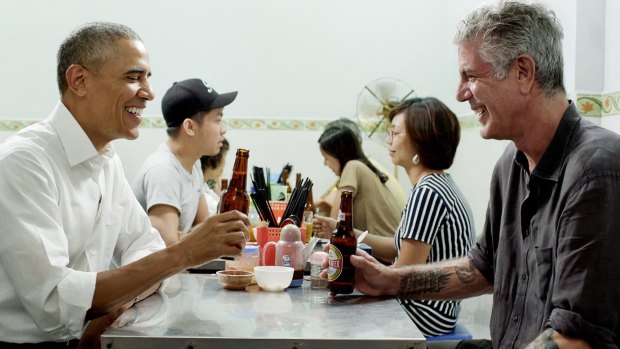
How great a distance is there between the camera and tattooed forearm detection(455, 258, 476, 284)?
1.96 metres

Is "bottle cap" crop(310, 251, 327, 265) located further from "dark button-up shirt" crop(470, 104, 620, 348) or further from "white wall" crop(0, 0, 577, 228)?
→ "white wall" crop(0, 0, 577, 228)

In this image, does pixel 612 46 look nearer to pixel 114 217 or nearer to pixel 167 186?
pixel 167 186

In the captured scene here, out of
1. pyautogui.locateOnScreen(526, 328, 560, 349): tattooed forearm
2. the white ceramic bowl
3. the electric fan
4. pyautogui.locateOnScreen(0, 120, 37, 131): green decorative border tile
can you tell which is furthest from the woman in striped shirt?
pyautogui.locateOnScreen(0, 120, 37, 131): green decorative border tile

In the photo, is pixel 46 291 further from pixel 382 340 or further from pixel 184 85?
pixel 184 85

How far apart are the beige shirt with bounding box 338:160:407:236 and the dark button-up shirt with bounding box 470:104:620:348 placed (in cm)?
227

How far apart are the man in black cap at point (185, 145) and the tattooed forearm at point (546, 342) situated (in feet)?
6.77

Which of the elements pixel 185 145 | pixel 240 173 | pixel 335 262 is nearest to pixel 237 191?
pixel 240 173

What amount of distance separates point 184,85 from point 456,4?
3.02m

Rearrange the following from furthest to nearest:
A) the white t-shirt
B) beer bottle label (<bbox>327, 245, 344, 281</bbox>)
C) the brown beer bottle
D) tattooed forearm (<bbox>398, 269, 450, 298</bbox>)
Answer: the white t-shirt < the brown beer bottle < tattooed forearm (<bbox>398, 269, 450, 298</bbox>) < beer bottle label (<bbox>327, 245, 344, 281</bbox>)

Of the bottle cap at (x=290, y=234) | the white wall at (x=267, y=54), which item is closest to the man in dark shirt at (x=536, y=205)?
the bottle cap at (x=290, y=234)

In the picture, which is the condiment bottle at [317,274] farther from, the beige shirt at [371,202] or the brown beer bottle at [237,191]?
the beige shirt at [371,202]

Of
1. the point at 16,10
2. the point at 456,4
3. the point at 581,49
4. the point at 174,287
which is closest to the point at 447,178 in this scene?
the point at 581,49

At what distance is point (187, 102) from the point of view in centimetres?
340

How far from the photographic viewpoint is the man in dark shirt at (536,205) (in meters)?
1.36
